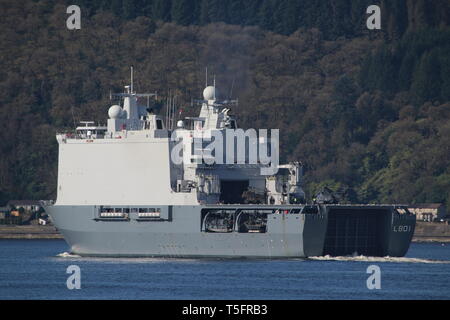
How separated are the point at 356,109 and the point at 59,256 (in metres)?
72.3

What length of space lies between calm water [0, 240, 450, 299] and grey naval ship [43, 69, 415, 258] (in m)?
1.03

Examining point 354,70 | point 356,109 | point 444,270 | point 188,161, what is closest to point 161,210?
point 188,161

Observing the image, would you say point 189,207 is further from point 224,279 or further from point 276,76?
point 276,76

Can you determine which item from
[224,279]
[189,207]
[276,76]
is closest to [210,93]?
[189,207]

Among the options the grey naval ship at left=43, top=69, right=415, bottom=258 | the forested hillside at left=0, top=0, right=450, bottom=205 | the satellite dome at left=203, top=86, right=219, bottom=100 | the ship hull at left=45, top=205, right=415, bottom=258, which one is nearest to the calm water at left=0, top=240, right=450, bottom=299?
the ship hull at left=45, top=205, right=415, bottom=258

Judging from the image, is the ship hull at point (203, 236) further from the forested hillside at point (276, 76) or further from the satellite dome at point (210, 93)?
the forested hillside at point (276, 76)

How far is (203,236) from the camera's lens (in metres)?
71.5

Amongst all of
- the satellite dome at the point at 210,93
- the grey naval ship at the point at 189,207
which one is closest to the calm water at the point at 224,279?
the grey naval ship at the point at 189,207

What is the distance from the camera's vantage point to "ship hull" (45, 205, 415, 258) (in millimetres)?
69438

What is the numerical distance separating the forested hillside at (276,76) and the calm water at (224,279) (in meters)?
32.6

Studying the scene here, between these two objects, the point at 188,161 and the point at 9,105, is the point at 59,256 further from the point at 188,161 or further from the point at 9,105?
the point at 9,105

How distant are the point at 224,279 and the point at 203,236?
8912mm

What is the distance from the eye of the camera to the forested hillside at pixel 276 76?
130 m

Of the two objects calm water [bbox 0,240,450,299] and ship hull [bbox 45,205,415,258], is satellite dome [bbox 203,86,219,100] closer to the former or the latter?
ship hull [bbox 45,205,415,258]
